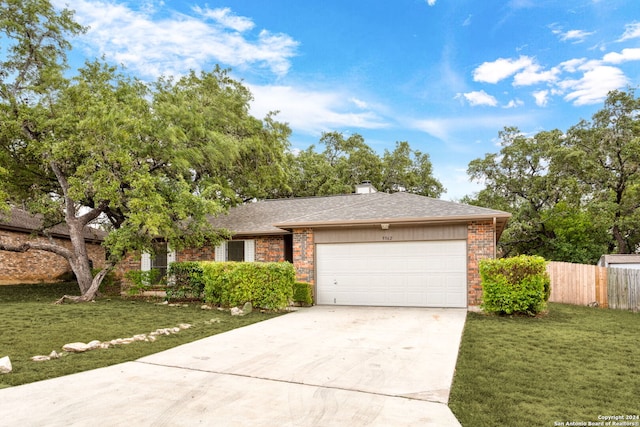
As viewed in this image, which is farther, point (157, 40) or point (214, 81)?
point (214, 81)

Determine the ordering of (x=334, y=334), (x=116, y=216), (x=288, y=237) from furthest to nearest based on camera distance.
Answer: (x=116, y=216)
(x=288, y=237)
(x=334, y=334)

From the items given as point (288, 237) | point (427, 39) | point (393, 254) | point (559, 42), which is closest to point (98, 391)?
point (393, 254)

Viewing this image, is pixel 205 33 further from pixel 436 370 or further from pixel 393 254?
pixel 436 370

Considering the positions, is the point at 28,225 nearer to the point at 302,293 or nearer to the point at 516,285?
the point at 302,293

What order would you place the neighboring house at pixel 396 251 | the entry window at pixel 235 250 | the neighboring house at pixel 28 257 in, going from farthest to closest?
the neighboring house at pixel 28 257, the entry window at pixel 235 250, the neighboring house at pixel 396 251

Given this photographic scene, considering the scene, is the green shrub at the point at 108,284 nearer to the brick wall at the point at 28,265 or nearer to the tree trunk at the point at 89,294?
the brick wall at the point at 28,265

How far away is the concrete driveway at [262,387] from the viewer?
363 cm

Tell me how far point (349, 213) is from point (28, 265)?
16403 mm

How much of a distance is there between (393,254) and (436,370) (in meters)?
7.15

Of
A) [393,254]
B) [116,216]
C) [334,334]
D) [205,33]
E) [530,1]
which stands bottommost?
[334,334]

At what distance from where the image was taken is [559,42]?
17719 millimetres

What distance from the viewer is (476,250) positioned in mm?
11508

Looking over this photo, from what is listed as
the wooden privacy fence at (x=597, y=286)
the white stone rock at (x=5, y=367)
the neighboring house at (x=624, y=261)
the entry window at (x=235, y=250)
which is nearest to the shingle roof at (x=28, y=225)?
the entry window at (x=235, y=250)

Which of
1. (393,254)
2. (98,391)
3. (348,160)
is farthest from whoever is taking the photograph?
(348,160)
